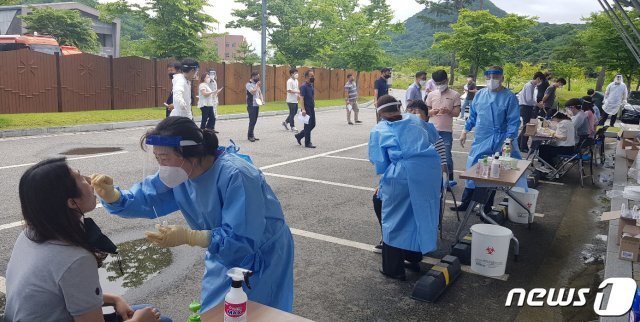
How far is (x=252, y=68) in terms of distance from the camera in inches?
1040

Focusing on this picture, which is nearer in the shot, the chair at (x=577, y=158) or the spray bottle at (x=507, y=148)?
the spray bottle at (x=507, y=148)

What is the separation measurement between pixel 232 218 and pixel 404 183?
2.38 metres

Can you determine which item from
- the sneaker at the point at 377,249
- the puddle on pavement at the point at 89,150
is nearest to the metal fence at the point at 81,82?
the puddle on pavement at the point at 89,150

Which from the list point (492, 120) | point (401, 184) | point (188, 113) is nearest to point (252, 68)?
point (188, 113)

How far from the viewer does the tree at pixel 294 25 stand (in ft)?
111

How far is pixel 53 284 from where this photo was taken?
184 cm

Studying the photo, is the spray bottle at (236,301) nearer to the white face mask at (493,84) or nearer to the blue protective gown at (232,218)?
the blue protective gown at (232,218)

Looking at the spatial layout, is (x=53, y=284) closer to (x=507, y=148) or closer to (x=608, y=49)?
(x=507, y=148)

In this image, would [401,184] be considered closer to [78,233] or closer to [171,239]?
[171,239]

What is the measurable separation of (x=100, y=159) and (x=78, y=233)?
804 centimetres

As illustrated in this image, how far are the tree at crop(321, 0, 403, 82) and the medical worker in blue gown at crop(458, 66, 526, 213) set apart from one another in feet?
87.7

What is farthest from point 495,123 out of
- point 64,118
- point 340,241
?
point 64,118

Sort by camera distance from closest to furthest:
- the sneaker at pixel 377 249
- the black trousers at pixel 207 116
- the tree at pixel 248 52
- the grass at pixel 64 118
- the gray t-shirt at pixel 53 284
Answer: the gray t-shirt at pixel 53 284 < the sneaker at pixel 377 249 < the black trousers at pixel 207 116 < the grass at pixel 64 118 < the tree at pixel 248 52

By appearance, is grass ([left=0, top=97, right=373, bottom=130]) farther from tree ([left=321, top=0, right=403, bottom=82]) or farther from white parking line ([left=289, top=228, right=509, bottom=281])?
tree ([left=321, top=0, right=403, bottom=82])
